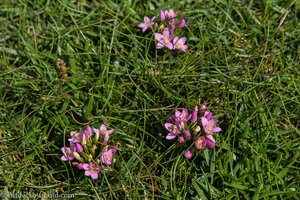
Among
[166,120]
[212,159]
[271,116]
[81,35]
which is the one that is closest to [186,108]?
[166,120]

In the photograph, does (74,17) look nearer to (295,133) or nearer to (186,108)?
(186,108)

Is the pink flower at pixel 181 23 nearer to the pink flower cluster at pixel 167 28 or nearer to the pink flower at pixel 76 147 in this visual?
the pink flower cluster at pixel 167 28

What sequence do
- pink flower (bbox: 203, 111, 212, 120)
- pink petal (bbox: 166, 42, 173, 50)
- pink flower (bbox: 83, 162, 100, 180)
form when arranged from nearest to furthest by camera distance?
pink flower (bbox: 83, 162, 100, 180), pink flower (bbox: 203, 111, 212, 120), pink petal (bbox: 166, 42, 173, 50)

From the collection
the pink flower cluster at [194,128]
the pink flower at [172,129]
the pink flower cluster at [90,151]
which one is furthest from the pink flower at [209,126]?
the pink flower cluster at [90,151]

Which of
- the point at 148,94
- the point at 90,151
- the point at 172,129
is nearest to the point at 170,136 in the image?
the point at 172,129

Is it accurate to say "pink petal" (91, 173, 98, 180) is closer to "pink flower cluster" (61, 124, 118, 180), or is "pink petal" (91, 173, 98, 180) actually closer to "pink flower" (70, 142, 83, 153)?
Result: "pink flower cluster" (61, 124, 118, 180)

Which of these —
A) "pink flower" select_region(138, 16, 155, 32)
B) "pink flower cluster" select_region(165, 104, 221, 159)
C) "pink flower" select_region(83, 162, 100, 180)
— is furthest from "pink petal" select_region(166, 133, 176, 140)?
"pink flower" select_region(138, 16, 155, 32)
